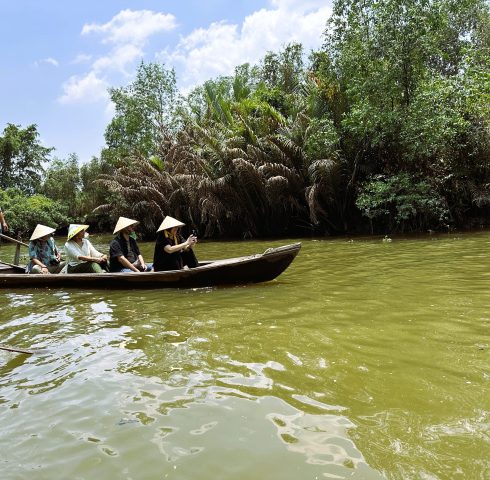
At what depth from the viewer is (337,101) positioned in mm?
15219

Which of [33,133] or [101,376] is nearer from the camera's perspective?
[101,376]

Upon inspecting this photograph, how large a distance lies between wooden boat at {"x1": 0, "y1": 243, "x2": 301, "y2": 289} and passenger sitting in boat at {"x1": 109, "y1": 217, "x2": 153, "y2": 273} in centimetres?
53

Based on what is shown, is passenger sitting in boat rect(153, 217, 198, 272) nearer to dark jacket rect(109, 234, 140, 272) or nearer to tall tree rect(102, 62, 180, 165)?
dark jacket rect(109, 234, 140, 272)

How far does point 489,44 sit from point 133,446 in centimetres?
2396

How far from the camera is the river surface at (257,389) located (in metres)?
2.06

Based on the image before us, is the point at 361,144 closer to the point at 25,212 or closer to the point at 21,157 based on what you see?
the point at 25,212

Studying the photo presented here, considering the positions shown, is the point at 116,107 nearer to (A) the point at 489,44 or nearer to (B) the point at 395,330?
(A) the point at 489,44

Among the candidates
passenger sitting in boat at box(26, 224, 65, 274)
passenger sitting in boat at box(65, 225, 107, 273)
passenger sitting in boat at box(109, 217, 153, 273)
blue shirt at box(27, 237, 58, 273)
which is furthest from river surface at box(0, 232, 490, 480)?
blue shirt at box(27, 237, 58, 273)

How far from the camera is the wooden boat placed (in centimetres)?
630

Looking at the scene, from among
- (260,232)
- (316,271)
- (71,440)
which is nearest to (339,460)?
(71,440)

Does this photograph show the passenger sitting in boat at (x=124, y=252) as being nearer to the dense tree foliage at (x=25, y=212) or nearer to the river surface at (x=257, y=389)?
the river surface at (x=257, y=389)

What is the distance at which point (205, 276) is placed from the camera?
6469 mm

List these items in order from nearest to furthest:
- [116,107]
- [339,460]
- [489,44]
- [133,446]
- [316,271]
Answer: [339,460], [133,446], [316,271], [489,44], [116,107]

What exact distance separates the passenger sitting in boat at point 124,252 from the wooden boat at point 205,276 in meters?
0.53
